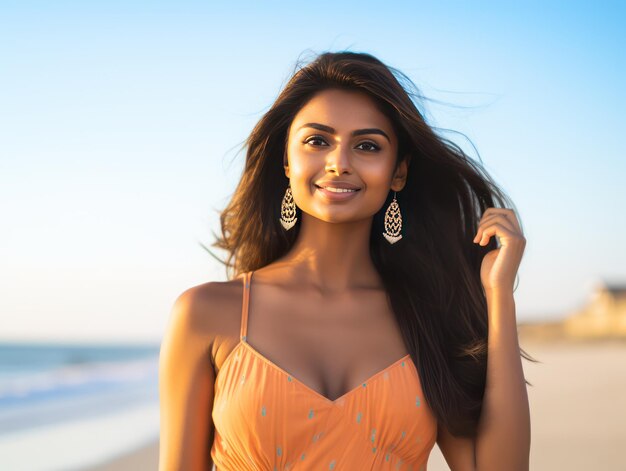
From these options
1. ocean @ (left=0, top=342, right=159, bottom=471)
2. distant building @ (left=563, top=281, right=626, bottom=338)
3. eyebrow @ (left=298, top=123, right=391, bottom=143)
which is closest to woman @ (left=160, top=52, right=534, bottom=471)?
eyebrow @ (left=298, top=123, right=391, bottom=143)

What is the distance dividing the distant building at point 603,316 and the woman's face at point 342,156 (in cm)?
3653

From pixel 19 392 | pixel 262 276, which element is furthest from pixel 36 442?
pixel 19 392

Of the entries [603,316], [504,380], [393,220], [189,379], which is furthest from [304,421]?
[603,316]

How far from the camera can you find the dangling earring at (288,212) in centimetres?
330

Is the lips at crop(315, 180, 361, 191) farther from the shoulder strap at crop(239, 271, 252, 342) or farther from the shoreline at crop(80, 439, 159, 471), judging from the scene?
the shoreline at crop(80, 439, 159, 471)

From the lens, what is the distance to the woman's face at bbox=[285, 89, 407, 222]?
9.70ft

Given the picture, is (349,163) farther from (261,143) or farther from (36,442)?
(36,442)

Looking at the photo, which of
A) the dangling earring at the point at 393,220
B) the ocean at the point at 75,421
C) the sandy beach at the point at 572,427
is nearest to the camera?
the dangling earring at the point at 393,220

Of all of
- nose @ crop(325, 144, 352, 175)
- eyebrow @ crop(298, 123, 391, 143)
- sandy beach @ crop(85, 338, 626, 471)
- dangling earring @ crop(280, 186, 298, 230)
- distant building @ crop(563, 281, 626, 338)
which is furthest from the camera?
distant building @ crop(563, 281, 626, 338)

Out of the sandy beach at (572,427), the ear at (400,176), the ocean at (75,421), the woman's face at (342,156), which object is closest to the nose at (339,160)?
the woman's face at (342,156)

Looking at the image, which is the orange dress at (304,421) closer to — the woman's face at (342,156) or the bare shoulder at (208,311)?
the bare shoulder at (208,311)

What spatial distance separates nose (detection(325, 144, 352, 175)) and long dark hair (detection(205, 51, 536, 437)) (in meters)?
0.28

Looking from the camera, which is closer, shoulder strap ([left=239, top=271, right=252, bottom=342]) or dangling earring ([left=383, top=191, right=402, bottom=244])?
shoulder strap ([left=239, top=271, right=252, bottom=342])

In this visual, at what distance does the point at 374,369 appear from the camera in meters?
2.95
